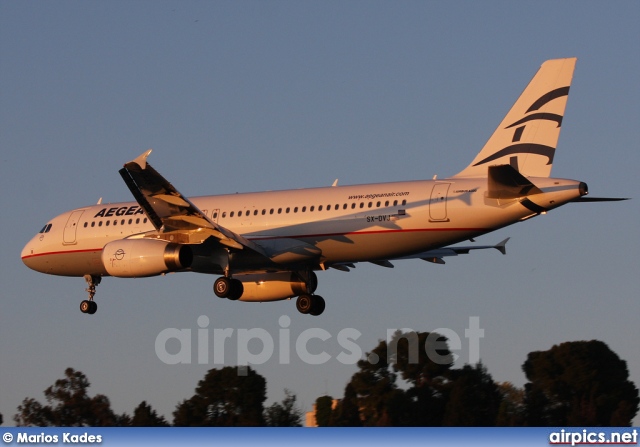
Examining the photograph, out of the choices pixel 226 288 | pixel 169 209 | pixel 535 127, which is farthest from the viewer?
pixel 226 288

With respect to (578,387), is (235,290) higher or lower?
higher

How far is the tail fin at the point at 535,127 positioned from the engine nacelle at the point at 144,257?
9.10 m

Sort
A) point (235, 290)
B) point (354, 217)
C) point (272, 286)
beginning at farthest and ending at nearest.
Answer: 1. point (272, 286)
2. point (235, 290)
3. point (354, 217)

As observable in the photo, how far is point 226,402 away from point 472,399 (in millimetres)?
13393

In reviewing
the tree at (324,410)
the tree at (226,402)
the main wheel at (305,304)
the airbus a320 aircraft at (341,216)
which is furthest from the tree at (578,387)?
the airbus a320 aircraft at (341,216)

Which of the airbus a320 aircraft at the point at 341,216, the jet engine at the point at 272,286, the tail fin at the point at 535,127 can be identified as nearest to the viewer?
the airbus a320 aircraft at the point at 341,216

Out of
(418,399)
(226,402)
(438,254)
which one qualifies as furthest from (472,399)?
(438,254)

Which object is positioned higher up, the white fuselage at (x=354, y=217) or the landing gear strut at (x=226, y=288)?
the white fuselage at (x=354, y=217)

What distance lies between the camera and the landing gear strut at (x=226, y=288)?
41.5 metres

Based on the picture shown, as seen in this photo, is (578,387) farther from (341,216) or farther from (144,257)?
(144,257)

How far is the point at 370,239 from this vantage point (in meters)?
39.4

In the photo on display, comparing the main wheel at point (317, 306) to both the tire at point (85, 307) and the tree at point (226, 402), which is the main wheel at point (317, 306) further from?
the tree at point (226, 402)

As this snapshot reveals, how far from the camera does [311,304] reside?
145ft

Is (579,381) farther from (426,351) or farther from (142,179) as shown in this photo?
(142,179)
